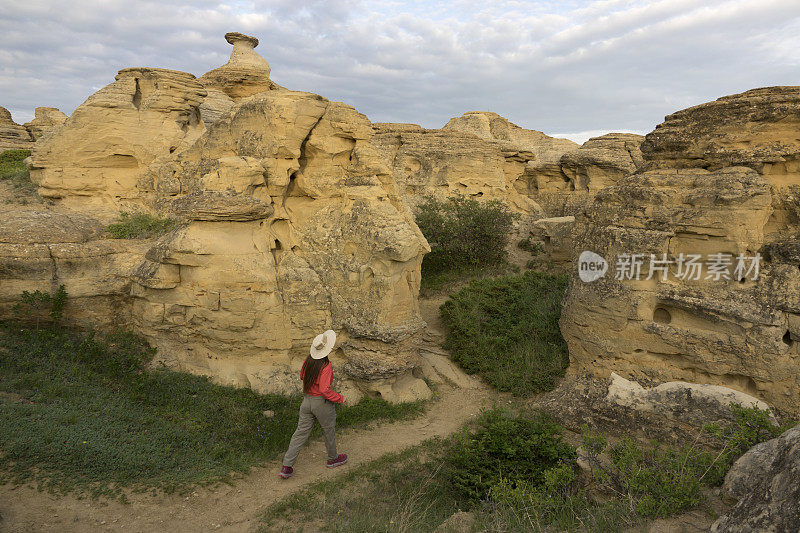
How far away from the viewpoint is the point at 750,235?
644 centimetres

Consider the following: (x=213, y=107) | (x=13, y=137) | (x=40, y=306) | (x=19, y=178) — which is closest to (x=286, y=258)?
(x=40, y=306)

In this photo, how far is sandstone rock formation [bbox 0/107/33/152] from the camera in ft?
56.0

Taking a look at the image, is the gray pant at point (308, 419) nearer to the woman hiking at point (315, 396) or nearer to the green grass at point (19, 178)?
the woman hiking at point (315, 396)

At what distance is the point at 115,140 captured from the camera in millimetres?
9328

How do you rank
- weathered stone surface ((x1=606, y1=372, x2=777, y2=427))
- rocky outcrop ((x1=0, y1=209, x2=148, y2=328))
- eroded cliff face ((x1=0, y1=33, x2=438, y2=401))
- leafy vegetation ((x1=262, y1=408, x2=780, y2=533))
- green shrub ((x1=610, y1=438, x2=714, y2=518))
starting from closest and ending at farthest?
green shrub ((x1=610, y1=438, x2=714, y2=518)) → leafy vegetation ((x1=262, y1=408, x2=780, y2=533)) → weathered stone surface ((x1=606, y1=372, x2=777, y2=427)) → rocky outcrop ((x1=0, y1=209, x2=148, y2=328)) → eroded cliff face ((x1=0, y1=33, x2=438, y2=401))

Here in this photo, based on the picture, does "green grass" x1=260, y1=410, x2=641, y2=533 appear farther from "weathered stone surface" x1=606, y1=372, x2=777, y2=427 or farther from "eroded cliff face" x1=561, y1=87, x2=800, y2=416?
"eroded cliff face" x1=561, y1=87, x2=800, y2=416

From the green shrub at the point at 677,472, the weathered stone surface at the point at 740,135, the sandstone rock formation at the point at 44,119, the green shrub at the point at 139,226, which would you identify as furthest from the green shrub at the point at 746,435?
the sandstone rock formation at the point at 44,119

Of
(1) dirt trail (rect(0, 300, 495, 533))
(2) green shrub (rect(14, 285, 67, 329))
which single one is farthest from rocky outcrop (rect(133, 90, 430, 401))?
(1) dirt trail (rect(0, 300, 495, 533))

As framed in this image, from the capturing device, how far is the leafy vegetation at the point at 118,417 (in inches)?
188

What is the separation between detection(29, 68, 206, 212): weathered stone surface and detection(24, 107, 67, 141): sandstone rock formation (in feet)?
42.2

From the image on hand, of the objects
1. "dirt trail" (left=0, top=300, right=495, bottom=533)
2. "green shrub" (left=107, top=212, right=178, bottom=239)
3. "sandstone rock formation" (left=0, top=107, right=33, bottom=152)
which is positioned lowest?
"dirt trail" (left=0, top=300, right=495, bottom=533)

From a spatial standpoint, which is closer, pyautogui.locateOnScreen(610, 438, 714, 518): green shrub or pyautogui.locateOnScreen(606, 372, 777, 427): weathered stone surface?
pyautogui.locateOnScreen(610, 438, 714, 518): green shrub

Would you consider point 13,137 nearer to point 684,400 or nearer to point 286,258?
point 286,258

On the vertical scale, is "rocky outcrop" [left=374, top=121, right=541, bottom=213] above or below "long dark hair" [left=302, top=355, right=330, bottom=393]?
above
